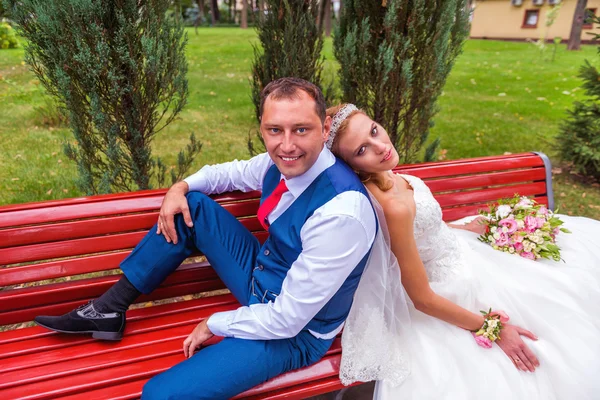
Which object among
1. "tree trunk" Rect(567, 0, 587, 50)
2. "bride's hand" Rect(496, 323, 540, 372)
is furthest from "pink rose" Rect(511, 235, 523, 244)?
"tree trunk" Rect(567, 0, 587, 50)

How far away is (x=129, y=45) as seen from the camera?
3.13 metres

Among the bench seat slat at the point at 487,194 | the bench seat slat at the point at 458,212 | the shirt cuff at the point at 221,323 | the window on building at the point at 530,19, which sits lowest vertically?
the bench seat slat at the point at 458,212

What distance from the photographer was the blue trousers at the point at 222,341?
194 centimetres

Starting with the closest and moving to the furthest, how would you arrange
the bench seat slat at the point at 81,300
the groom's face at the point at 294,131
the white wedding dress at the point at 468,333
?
the groom's face at the point at 294,131 → the white wedding dress at the point at 468,333 → the bench seat slat at the point at 81,300

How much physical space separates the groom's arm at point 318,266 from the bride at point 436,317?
29cm

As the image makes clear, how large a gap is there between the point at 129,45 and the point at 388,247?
2342 millimetres

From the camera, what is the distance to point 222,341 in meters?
2.13

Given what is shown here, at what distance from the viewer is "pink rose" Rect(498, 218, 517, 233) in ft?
9.90

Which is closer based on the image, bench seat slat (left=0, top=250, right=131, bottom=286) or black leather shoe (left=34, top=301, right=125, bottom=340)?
black leather shoe (left=34, top=301, right=125, bottom=340)

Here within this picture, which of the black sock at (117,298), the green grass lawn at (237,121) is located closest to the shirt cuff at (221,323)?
the black sock at (117,298)

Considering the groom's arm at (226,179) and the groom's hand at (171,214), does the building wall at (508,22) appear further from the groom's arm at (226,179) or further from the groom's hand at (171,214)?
the groom's hand at (171,214)

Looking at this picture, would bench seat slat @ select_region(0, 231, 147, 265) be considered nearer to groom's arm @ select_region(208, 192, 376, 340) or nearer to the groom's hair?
groom's arm @ select_region(208, 192, 376, 340)

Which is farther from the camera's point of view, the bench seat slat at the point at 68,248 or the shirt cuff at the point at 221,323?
the bench seat slat at the point at 68,248

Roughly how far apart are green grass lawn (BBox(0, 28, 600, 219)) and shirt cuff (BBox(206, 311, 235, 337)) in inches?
110
